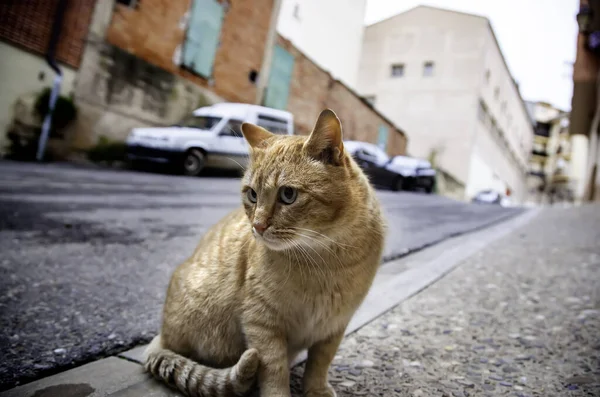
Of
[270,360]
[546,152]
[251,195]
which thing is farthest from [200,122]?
[546,152]

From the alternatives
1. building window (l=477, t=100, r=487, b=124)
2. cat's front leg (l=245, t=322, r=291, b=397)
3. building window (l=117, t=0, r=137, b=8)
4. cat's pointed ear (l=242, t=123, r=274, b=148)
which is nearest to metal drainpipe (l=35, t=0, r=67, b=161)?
building window (l=117, t=0, r=137, b=8)

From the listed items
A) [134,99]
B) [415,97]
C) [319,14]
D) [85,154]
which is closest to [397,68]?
[415,97]

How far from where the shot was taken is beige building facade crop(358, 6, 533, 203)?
1355 centimetres

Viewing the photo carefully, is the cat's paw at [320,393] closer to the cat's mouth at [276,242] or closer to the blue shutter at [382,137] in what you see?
the cat's mouth at [276,242]

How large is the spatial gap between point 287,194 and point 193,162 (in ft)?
22.8

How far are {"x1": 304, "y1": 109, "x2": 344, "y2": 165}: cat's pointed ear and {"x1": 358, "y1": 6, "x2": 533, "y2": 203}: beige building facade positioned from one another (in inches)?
413

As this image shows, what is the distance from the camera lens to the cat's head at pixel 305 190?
4.00 ft

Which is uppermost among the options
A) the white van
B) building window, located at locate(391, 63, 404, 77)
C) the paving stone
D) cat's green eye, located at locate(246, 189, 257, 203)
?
building window, located at locate(391, 63, 404, 77)

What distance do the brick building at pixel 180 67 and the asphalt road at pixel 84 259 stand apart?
341cm

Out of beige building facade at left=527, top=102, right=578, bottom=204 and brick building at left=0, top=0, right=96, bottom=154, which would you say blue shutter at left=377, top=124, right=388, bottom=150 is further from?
beige building facade at left=527, top=102, right=578, bottom=204

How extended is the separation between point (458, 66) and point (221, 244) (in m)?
19.7

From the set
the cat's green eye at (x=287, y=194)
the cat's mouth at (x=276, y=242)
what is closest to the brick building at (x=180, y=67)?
the cat's green eye at (x=287, y=194)

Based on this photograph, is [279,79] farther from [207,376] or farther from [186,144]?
[207,376]

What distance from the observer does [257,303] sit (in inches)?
47.1
